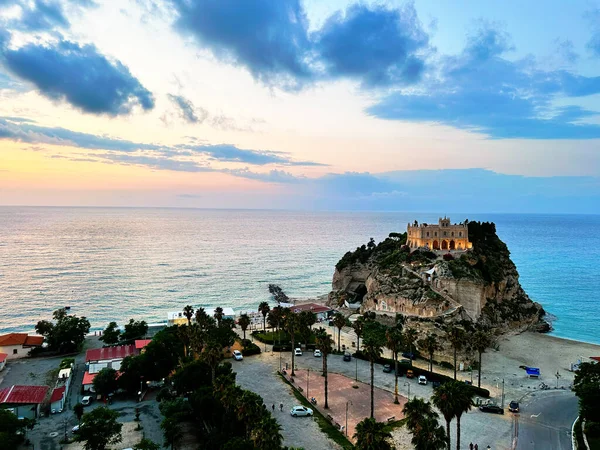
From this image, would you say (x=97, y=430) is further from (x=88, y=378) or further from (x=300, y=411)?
(x=88, y=378)

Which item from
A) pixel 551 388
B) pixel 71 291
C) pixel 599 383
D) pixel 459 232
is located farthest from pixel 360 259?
pixel 71 291

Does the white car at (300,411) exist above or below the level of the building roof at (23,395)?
below

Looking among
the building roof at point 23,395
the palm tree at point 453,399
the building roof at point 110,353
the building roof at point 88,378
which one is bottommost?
the building roof at point 88,378

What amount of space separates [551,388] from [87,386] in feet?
202

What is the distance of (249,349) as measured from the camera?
214 feet

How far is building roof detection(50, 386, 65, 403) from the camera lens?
149 ft

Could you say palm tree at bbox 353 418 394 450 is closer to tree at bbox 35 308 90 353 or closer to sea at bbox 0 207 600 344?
tree at bbox 35 308 90 353

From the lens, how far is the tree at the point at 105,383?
49125mm

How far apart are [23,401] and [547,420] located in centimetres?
5720

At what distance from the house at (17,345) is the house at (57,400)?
22503 millimetres

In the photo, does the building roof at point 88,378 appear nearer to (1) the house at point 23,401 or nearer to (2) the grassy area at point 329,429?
(1) the house at point 23,401

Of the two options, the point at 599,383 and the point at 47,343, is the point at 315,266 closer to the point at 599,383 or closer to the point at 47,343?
the point at 47,343

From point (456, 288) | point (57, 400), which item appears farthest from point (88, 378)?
point (456, 288)

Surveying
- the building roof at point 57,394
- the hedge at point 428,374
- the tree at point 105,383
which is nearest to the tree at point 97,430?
the building roof at point 57,394
